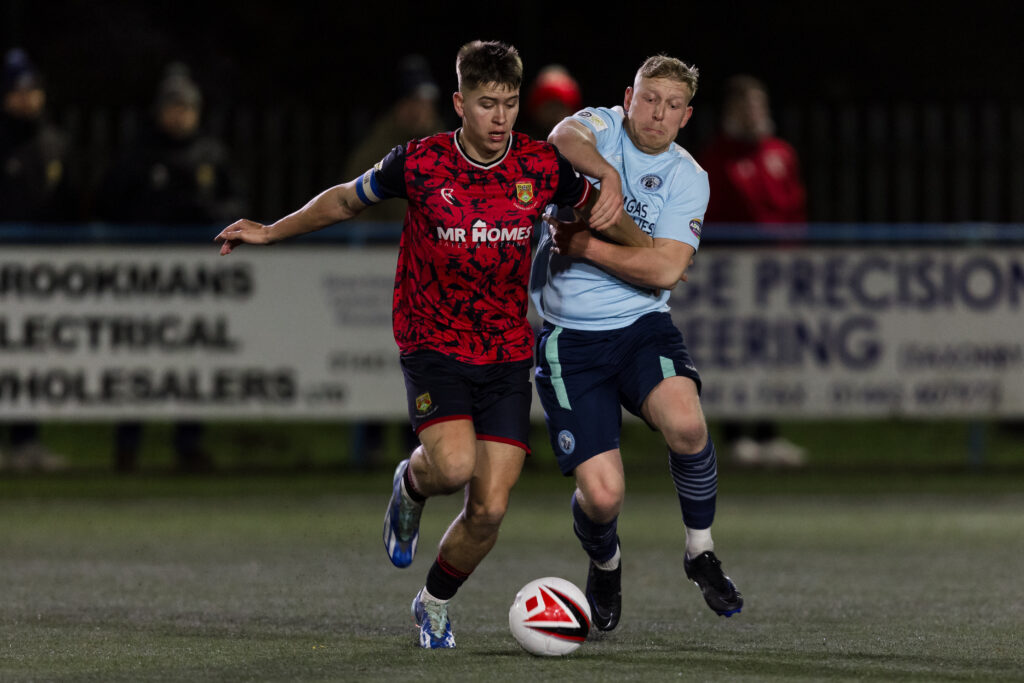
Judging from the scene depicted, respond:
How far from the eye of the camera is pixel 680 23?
2248 cm

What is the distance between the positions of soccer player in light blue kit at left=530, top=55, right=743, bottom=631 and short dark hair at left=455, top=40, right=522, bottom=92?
45cm

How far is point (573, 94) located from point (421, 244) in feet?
19.0

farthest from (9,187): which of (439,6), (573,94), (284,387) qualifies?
(439,6)

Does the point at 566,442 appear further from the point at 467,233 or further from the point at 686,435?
the point at 467,233

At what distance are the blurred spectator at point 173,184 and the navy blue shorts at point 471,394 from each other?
250 inches

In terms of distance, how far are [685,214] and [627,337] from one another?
20.8 inches

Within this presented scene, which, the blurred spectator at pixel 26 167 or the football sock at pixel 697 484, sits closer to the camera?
the football sock at pixel 697 484

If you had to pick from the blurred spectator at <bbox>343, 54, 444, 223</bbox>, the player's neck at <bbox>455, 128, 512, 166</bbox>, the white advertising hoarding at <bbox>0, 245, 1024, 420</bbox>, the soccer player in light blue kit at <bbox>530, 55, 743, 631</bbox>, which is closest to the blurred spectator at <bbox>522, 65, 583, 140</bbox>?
the blurred spectator at <bbox>343, 54, 444, 223</bbox>

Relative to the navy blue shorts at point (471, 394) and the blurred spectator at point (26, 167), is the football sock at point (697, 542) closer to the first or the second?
the navy blue shorts at point (471, 394)

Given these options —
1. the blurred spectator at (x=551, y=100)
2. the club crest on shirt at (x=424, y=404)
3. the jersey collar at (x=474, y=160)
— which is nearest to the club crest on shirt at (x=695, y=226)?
the jersey collar at (x=474, y=160)

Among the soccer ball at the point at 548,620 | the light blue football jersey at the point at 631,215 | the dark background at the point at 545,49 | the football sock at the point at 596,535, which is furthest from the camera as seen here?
the dark background at the point at 545,49

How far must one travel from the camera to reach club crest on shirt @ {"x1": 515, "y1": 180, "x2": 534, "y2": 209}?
6.32 metres

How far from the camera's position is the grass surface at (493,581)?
5.89 m

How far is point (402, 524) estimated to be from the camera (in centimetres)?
675
